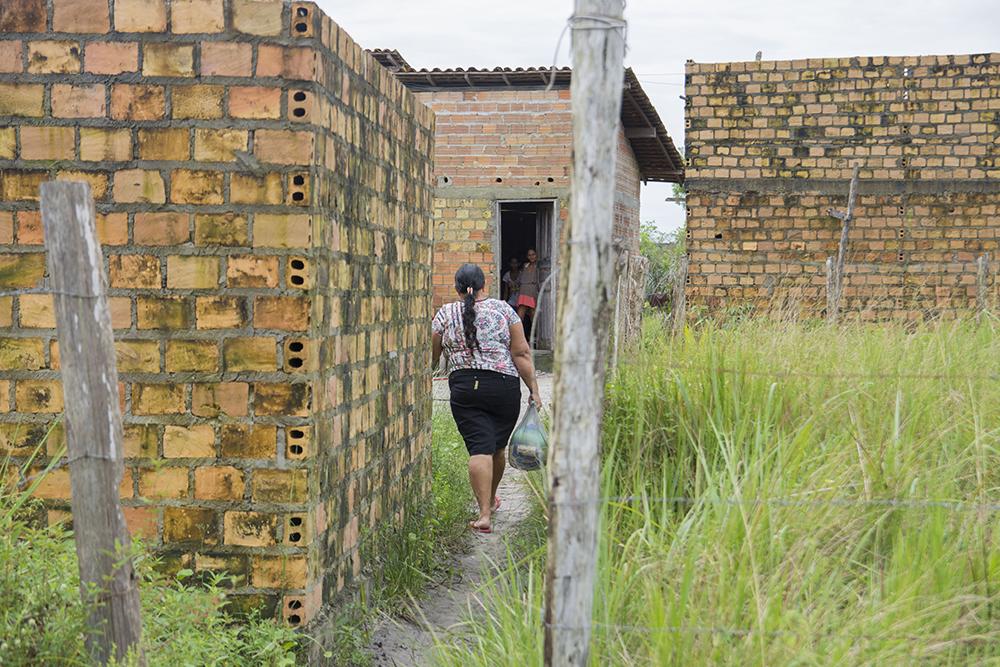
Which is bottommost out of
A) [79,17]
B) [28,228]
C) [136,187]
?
[28,228]

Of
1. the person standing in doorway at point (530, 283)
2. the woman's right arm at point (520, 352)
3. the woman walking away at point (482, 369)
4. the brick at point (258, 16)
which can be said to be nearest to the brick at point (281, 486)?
the brick at point (258, 16)

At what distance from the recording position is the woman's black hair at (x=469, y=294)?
6.07m

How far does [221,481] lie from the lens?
3.77 metres

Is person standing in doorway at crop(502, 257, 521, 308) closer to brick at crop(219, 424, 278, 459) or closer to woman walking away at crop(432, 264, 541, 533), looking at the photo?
woman walking away at crop(432, 264, 541, 533)

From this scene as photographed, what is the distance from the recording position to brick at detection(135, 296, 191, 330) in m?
3.76

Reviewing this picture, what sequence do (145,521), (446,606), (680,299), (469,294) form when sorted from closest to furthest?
(145,521), (446,606), (469,294), (680,299)

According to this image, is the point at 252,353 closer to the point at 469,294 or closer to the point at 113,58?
the point at 113,58

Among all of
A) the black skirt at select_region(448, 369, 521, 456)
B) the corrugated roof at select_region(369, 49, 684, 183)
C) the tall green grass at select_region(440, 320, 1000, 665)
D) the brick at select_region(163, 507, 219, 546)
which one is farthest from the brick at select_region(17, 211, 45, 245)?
the corrugated roof at select_region(369, 49, 684, 183)

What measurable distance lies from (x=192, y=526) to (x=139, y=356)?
0.61m

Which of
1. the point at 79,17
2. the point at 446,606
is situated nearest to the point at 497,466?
the point at 446,606

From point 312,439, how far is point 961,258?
9138mm

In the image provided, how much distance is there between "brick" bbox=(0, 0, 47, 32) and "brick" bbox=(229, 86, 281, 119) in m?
0.69

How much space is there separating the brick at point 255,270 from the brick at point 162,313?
22 centimetres

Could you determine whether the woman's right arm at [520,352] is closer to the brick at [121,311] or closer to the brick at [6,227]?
the brick at [121,311]
